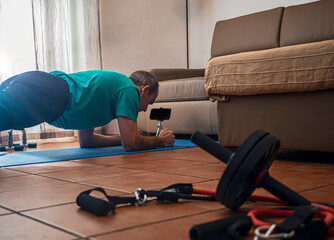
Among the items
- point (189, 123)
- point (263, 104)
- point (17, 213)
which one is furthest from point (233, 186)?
point (189, 123)

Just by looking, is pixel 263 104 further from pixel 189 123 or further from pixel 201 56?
pixel 201 56

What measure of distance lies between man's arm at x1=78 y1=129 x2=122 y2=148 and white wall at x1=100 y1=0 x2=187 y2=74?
6.56ft

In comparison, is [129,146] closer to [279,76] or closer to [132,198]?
[279,76]

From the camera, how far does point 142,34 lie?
480 centimetres

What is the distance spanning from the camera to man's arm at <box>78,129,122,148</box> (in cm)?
278

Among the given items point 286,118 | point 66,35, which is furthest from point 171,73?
point 286,118

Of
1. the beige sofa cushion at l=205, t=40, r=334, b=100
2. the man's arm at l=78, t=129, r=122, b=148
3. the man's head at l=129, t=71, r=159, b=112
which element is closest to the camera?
the beige sofa cushion at l=205, t=40, r=334, b=100

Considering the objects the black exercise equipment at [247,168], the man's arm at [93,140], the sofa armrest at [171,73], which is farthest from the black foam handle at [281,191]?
the sofa armrest at [171,73]

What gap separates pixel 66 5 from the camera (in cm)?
413

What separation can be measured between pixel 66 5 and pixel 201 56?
5.05ft

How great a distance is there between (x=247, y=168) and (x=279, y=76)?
1.17m

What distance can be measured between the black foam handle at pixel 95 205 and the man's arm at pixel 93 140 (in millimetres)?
1827

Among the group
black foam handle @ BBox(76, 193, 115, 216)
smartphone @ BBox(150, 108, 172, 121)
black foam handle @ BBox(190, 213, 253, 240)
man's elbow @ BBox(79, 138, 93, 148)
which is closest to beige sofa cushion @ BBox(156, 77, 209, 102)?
smartphone @ BBox(150, 108, 172, 121)

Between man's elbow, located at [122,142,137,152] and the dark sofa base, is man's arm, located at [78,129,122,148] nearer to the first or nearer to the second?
man's elbow, located at [122,142,137,152]
